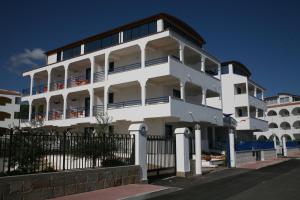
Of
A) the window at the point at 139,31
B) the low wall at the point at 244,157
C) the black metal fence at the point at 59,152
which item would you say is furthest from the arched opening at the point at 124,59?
the black metal fence at the point at 59,152

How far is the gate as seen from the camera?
15242 mm

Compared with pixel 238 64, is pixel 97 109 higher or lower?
lower

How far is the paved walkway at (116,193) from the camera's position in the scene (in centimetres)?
1027

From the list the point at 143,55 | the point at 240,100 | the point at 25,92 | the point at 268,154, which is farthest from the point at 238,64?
the point at 25,92

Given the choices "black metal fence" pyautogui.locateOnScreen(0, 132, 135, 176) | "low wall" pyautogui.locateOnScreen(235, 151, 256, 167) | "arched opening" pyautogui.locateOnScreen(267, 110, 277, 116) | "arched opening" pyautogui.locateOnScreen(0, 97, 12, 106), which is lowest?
"low wall" pyautogui.locateOnScreen(235, 151, 256, 167)

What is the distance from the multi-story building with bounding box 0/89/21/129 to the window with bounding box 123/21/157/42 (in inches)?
1655

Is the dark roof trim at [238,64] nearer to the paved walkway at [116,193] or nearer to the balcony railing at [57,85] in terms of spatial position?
the balcony railing at [57,85]

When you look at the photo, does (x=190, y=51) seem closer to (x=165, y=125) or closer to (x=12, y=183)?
(x=165, y=125)

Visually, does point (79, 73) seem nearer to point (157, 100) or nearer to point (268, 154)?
point (157, 100)

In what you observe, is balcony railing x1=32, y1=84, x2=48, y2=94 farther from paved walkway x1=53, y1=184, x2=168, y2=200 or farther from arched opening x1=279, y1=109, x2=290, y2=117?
arched opening x1=279, y1=109, x2=290, y2=117

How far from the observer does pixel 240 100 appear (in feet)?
129

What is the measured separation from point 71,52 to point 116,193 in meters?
27.5

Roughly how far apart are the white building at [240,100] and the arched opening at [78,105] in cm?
1900

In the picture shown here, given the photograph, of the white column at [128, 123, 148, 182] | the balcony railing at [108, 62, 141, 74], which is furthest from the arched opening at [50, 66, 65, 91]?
the white column at [128, 123, 148, 182]
